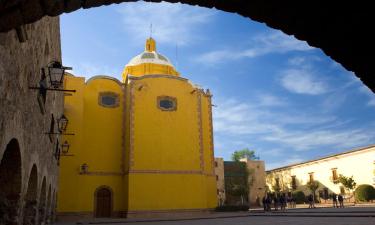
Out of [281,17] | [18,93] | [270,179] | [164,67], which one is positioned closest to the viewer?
[281,17]

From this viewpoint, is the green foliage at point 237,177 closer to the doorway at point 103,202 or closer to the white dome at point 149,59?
the white dome at point 149,59

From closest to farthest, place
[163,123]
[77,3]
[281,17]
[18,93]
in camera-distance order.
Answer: [77,3] → [281,17] → [18,93] → [163,123]

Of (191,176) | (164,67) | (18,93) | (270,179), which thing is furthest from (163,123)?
(270,179)

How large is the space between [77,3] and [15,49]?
1.74 m

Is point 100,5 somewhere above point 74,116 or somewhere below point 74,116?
below

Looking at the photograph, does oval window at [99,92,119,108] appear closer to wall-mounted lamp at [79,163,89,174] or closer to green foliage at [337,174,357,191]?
wall-mounted lamp at [79,163,89,174]

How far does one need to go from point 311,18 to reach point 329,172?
128 ft

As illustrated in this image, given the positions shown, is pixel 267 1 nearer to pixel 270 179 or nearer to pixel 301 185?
pixel 301 185

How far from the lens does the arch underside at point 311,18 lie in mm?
2992

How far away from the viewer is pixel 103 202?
23062 millimetres

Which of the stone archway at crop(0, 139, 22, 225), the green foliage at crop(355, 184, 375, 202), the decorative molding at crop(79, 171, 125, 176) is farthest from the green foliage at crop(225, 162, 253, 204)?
the stone archway at crop(0, 139, 22, 225)

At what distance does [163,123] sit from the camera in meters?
24.5

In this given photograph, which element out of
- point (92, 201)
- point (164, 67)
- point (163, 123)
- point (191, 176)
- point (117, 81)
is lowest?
point (92, 201)

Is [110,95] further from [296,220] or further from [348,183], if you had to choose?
[348,183]
